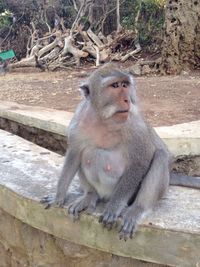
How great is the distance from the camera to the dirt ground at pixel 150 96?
16.2ft

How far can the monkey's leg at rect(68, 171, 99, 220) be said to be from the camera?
263 centimetres

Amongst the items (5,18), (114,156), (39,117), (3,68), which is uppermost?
(114,156)

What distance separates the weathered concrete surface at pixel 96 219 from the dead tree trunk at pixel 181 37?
236 inches

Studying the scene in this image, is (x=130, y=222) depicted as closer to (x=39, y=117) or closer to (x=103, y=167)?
(x=103, y=167)

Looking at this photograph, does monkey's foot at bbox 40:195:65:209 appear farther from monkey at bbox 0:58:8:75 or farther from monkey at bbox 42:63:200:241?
monkey at bbox 0:58:8:75

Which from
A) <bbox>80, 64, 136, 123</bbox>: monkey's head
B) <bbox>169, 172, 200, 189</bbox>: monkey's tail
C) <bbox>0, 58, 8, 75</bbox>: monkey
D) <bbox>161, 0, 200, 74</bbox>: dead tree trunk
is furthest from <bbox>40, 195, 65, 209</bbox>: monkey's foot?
<bbox>0, 58, 8, 75</bbox>: monkey

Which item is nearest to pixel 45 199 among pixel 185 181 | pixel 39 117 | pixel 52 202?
pixel 52 202

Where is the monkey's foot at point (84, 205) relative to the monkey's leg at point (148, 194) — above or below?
below

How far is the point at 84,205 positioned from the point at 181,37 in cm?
693

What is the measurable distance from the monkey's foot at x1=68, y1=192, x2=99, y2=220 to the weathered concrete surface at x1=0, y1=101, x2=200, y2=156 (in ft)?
3.05

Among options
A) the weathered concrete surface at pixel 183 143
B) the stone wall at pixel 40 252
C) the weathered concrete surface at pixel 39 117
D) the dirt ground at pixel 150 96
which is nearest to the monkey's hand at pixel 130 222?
the stone wall at pixel 40 252

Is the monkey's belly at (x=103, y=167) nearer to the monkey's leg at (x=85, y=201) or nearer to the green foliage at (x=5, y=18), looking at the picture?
the monkey's leg at (x=85, y=201)

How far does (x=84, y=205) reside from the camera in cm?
266

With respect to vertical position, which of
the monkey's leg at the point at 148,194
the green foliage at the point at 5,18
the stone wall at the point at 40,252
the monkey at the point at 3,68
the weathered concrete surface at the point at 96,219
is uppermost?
the monkey's leg at the point at 148,194
